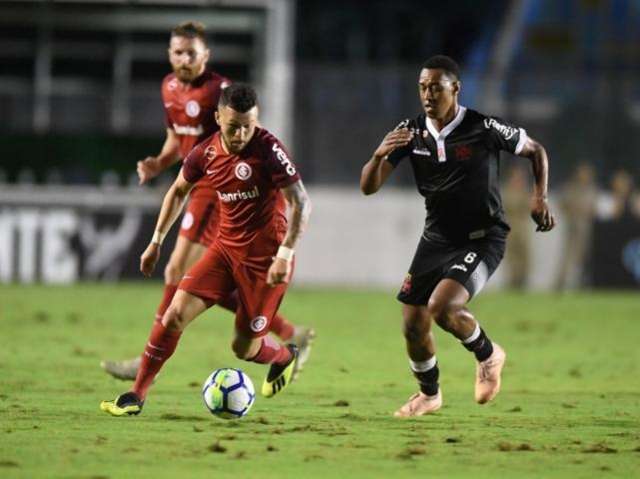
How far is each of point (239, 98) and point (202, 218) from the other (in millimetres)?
2498

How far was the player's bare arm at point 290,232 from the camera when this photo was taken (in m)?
9.50

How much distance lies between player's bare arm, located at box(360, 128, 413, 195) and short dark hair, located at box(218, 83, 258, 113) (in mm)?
832

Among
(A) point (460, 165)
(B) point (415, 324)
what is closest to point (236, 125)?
(A) point (460, 165)

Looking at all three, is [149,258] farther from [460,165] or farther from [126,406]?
[460,165]

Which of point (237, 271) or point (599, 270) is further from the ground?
point (237, 271)

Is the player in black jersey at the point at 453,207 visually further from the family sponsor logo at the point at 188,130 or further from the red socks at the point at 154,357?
the family sponsor logo at the point at 188,130

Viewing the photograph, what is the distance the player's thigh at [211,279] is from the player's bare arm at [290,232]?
423mm

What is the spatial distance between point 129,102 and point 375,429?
59.1 ft

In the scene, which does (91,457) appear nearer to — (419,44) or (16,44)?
(16,44)

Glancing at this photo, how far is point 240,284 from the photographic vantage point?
10.1 meters

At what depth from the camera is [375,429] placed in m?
9.19

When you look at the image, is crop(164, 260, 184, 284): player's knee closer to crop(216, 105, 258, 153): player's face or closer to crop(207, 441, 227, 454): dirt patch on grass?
crop(216, 105, 258, 153): player's face

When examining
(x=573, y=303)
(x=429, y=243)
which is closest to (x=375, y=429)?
(x=429, y=243)

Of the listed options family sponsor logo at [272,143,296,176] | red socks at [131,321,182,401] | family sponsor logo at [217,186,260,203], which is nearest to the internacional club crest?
family sponsor logo at [217,186,260,203]
